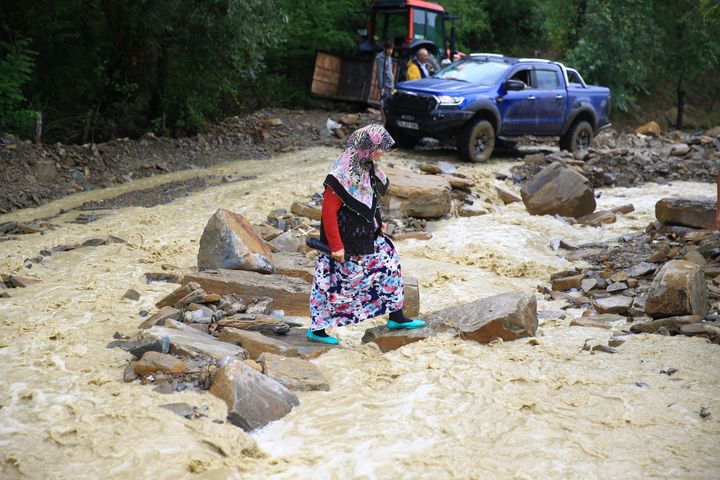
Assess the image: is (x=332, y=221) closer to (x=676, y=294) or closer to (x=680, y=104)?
(x=676, y=294)

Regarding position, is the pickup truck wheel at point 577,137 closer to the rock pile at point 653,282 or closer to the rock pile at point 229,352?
the rock pile at point 653,282

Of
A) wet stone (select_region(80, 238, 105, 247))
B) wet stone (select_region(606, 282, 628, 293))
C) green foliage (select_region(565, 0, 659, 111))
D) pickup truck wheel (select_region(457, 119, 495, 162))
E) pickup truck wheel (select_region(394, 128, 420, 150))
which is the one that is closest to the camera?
wet stone (select_region(606, 282, 628, 293))

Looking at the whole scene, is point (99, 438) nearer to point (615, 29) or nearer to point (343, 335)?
point (343, 335)

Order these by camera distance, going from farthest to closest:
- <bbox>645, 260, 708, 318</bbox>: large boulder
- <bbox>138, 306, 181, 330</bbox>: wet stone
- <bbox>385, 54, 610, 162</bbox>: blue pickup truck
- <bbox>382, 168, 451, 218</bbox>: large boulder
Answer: <bbox>385, 54, 610, 162</bbox>: blue pickup truck < <bbox>382, 168, 451, 218</bbox>: large boulder < <bbox>645, 260, 708, 318</bbox>: large boulder < <bbox>138, 306, 181, 330</bbox>: wet stone

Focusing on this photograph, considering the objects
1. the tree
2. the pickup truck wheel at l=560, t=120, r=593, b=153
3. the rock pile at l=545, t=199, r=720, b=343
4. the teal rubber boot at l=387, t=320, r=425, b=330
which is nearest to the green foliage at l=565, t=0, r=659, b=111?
the tree

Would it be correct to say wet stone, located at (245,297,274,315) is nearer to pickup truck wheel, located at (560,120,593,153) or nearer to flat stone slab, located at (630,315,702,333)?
flat stone slab, located at (630,315,702,333)

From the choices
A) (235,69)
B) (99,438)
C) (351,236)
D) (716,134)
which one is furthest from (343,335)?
(716,134)

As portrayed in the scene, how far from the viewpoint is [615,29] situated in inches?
933

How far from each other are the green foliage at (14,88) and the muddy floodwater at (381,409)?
256 inches

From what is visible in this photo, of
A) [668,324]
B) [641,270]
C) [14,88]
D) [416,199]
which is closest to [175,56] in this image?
[14,88]

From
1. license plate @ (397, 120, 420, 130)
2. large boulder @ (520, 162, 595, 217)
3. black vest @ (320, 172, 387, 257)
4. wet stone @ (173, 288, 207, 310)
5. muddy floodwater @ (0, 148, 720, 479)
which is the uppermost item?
license plate @ (397, 120, 420, 130)

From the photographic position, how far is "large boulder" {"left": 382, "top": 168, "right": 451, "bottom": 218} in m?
11.6

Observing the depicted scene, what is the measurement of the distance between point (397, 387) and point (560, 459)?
1.40m

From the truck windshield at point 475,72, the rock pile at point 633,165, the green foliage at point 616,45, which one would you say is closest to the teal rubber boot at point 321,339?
the rock pile at point 633,165
